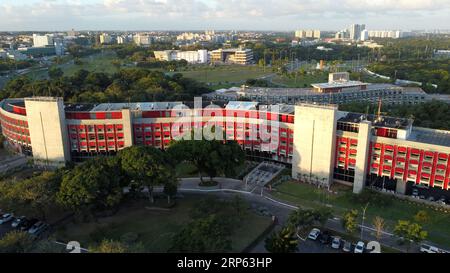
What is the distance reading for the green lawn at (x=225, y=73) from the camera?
115250 mm

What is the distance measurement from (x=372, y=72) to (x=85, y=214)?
113494 mm

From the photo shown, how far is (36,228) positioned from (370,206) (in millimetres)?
30809

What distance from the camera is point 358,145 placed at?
37.6 m

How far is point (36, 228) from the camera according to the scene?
30.8 m

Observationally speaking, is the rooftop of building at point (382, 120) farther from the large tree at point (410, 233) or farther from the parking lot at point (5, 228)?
the parking lot at point (5, 228)

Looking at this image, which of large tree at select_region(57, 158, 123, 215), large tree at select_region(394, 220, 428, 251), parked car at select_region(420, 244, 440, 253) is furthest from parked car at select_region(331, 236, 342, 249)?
large tree at select_region(57, 158, 123, 215)

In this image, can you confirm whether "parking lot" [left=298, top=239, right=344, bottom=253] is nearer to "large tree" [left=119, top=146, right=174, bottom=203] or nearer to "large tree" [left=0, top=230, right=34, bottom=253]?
"large tree" [left=119, top=146, right=174, bottom=203]

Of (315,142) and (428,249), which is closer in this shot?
(428,249)

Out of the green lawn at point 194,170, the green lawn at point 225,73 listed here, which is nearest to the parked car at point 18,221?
the green lawn at point 194,170

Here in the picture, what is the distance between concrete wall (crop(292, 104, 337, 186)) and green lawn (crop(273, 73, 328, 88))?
6543 cm

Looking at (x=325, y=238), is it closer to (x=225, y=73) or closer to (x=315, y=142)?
(x=315, y=142)

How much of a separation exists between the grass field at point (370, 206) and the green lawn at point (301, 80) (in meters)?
68.7

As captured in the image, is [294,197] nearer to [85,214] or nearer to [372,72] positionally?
[85,214]

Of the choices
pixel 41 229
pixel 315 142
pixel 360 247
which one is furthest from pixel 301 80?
pixel 41 229
